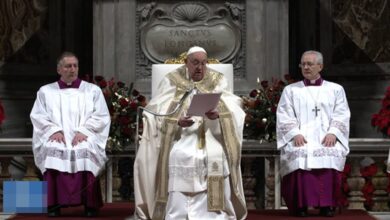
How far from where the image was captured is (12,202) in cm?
1231

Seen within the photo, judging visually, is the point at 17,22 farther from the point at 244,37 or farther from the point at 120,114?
the point at 120,114

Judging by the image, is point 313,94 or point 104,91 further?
point 104,91

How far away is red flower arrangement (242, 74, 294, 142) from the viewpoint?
14016 mm

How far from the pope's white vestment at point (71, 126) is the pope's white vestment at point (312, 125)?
5.53 ft

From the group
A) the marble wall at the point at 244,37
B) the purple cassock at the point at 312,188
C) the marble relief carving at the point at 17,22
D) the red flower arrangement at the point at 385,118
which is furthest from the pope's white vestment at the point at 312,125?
the marble relief carving at the point at 17,22

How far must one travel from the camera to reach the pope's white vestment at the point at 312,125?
12.8 metres

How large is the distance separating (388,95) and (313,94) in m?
1.45

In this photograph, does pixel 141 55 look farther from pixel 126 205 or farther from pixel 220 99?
pixel 220 99

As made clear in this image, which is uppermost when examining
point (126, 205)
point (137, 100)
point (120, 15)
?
point (120, 15)

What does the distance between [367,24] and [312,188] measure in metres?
4.88

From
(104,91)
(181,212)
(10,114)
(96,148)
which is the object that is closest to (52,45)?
(10,114)

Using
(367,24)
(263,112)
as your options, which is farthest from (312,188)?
(367,24)

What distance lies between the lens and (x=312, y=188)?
41.8ft

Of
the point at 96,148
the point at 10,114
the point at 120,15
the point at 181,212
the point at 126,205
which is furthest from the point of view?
the point at 10,114
